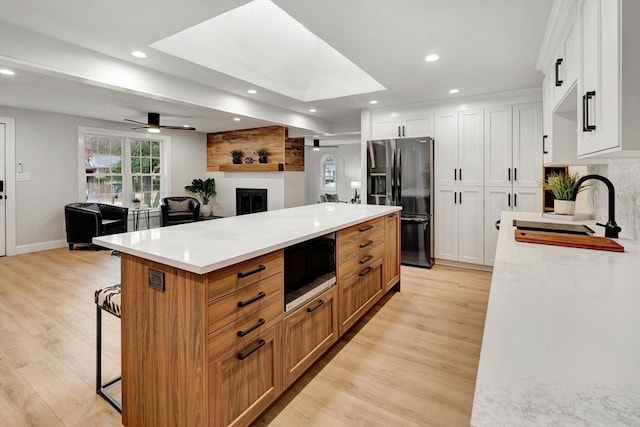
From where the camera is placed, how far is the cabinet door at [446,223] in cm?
472

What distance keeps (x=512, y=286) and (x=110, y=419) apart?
78.3 inches

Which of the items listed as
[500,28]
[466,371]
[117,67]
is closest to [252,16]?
[117,67]

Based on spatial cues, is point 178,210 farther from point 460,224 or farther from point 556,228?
point 556,228

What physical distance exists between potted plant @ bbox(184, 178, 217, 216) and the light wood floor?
173 inches

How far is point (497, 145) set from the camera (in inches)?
173

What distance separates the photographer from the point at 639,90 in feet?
3.06

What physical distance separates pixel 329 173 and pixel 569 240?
9.91 meters

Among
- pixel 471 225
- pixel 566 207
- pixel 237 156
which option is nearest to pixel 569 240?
pixel 566 207

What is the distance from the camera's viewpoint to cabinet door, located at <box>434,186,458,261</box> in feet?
15.5

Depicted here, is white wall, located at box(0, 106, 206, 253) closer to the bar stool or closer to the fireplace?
the fireplace

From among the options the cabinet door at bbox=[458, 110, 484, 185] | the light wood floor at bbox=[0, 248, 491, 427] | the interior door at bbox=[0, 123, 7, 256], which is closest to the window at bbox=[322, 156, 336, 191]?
the cabinet door at bbox=[458, 110, 484, 185]

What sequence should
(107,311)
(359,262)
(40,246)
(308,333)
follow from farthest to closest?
(40,246) → (359,262) → (308,333) → (107,311)

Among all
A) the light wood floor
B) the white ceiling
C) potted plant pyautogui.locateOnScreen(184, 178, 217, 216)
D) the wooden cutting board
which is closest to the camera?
the wooden cutting board

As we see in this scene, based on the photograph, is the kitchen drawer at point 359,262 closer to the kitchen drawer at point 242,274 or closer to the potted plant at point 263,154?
the kitchen drawer at point 242,274
